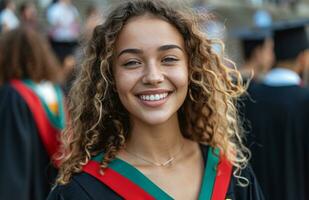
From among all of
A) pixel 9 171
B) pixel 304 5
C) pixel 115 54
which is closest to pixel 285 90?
pixel 9 171

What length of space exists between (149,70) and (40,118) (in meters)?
2.55

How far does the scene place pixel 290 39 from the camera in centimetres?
530

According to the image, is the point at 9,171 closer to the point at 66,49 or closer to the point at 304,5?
the point at 66,49

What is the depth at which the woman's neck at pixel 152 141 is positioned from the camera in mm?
2633

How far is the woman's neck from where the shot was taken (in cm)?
263

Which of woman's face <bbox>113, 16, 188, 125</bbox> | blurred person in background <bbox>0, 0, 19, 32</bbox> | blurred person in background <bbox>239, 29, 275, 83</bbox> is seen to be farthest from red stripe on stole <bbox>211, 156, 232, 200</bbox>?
blurred person in background <bbox>0, 0, 19, 32</bbox>

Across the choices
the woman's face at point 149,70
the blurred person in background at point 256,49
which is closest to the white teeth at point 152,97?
the woman's face at point 149,70

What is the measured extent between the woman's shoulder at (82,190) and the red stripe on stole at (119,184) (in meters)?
0.02

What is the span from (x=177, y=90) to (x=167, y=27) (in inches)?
10.3

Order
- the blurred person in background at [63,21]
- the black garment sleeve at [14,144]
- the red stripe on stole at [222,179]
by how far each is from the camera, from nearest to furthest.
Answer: the red stripe on stole at [222,179]
the black garment sleeve at [14,144]
the blurred person in background at [63,21]

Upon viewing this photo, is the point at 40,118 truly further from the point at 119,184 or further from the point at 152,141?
the point at 119,184

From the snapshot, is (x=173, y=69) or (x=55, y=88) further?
(x=55, y=88)

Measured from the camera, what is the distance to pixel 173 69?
8.20ft

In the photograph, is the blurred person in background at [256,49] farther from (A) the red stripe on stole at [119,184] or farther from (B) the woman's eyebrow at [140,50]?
(A) the red stripe on stole at [119,184]
